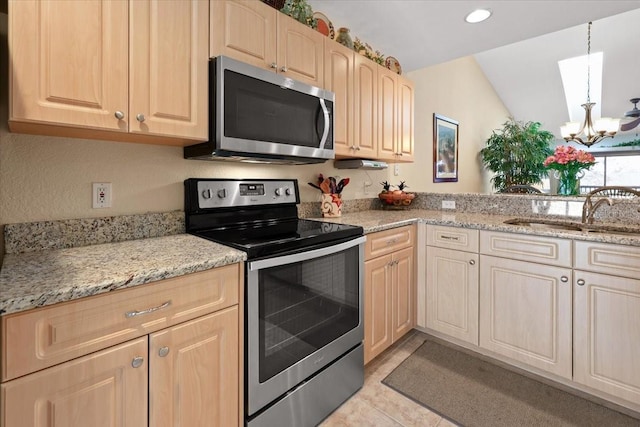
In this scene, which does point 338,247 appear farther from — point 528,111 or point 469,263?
point 528,111

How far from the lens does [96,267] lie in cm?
102

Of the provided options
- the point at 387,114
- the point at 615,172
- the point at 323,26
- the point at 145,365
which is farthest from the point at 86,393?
the point at 615,172

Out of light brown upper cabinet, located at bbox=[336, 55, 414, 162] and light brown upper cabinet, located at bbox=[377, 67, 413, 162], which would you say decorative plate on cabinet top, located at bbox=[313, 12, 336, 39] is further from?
light brown upper cabinet, located at bbox=[377, 67, 413, 162]

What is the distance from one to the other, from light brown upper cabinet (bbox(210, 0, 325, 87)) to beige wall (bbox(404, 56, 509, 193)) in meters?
1.72

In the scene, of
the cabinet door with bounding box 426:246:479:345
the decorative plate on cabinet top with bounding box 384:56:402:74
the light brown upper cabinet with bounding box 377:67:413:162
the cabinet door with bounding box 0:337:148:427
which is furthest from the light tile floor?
the decorative plate on cabinet top with bounding box 384:56:402:74

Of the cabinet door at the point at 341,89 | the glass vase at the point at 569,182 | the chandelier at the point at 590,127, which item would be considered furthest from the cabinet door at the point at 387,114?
the chandelier at the point at 590,127

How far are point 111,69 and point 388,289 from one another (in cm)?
177

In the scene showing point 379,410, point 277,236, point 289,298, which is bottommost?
point 379,410

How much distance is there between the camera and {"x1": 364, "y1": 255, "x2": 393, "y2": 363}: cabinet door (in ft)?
6.17

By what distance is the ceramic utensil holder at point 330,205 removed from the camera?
7.47 feet

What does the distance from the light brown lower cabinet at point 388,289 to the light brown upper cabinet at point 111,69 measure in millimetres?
1185

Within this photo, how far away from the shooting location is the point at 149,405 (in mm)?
1008

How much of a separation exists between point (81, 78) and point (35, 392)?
0.93m

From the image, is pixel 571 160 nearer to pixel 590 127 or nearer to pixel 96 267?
pixel 590 127
